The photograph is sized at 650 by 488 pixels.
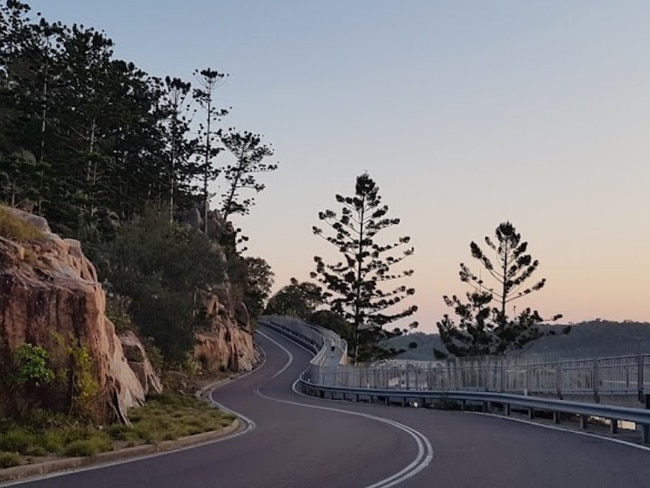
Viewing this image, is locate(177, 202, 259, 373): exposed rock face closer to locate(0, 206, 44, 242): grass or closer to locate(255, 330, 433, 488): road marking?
locate(255, 330, 433, 488): road marking

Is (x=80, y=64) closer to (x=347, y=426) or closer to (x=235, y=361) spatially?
(x=235, y=361)

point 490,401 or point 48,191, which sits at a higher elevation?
point 48,191

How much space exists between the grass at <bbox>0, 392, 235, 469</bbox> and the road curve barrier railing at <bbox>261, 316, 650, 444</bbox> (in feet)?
30.2

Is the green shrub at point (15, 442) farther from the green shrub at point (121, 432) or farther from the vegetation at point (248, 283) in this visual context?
the vegetation at point (248, 283)

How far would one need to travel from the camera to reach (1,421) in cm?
1534

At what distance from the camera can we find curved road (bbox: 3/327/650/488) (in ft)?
37.9

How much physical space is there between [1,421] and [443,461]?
8.03 metres

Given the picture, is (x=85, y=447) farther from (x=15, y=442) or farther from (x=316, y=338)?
(x=316, y=338)

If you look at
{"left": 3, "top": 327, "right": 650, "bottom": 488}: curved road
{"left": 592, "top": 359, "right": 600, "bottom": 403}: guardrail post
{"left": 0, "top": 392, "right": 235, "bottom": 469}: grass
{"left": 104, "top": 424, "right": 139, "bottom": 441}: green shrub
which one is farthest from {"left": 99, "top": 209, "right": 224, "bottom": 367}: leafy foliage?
{"left": 592, "top": 359, "right": 600, "bottom": 403}: guardrail post

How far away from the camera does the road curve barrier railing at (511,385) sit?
19.8 m

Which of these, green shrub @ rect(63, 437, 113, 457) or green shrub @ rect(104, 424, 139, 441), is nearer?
green shrub @ rect(63, 437, 113, 457)

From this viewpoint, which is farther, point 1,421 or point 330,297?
point 330,297

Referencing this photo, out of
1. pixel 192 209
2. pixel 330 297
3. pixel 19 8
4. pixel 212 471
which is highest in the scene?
pixel 19 8

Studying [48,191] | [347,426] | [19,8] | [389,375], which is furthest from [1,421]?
[19,8]
